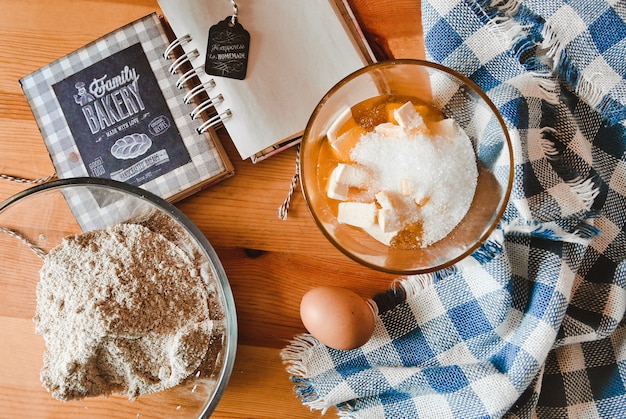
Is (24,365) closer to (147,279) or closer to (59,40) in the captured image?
(147,279)

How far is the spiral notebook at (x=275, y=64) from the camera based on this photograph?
3.10 ft

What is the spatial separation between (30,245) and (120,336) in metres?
0.25

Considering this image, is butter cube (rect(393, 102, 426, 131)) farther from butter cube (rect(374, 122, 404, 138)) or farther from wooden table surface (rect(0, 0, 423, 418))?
wooden table surface (rect(0, 0, 423, 418))

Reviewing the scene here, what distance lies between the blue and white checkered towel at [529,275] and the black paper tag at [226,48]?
299mm

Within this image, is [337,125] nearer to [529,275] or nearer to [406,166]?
[406,166]

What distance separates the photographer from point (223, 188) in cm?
98

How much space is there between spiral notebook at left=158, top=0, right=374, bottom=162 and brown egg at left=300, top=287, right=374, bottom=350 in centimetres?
26

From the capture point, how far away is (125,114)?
37.7 inches

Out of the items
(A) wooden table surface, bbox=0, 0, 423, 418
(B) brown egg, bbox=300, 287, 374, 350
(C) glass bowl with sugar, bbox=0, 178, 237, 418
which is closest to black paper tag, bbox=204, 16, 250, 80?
(A) wooden table surface, bbox=0, 0, 423, 418

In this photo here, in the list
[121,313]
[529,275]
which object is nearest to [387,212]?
[529,275]

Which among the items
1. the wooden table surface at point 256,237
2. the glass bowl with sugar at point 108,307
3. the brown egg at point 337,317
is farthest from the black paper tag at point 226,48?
the brown egg at point 337,317

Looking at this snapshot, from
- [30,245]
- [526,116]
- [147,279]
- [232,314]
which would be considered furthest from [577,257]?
[30,245]

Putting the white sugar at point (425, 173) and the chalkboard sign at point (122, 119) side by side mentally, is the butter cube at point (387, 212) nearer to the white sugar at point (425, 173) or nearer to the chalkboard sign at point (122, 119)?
the white sugar at point (425, 173)

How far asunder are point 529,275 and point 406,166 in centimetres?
30
